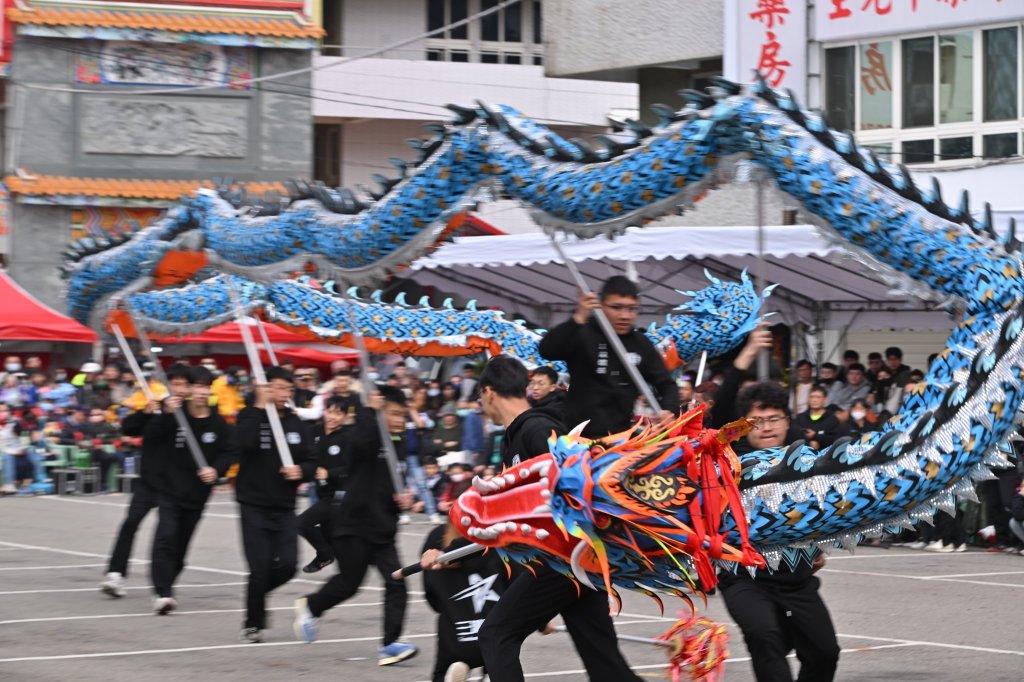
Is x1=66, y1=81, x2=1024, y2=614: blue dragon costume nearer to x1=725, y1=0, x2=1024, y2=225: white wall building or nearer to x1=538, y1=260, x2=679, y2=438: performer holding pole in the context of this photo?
x1=538, y1=260, x2=679, y2=438: performer holding pole

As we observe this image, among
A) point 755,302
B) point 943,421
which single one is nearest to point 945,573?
point 755,302

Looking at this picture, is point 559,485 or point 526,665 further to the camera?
point 526,665

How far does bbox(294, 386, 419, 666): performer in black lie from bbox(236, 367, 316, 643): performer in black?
57 centimetres

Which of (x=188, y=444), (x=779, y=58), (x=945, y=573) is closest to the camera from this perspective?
(x=188, y=444)

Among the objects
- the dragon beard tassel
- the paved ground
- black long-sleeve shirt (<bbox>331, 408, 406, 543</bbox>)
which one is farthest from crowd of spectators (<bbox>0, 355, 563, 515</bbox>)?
the dragon beard tassel

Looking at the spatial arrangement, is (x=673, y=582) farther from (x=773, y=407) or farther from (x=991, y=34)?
(x=991, y=34)

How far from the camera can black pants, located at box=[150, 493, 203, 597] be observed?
33.4 feet

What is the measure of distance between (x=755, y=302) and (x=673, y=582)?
19.8ft

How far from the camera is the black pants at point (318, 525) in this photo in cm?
1049

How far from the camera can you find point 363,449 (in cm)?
856

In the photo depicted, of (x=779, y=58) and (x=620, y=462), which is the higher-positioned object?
(x=779, y=58)

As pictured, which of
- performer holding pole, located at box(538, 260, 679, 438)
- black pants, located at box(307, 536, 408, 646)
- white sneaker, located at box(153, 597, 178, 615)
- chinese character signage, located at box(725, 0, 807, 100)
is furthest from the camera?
chinese character signage, located at box(725, 0, 807, 100)

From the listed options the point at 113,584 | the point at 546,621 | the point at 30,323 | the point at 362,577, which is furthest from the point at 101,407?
the point at 546,621

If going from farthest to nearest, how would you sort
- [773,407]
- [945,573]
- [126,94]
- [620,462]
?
[126,94]
[945,573]
[773,407]
[620,462]
